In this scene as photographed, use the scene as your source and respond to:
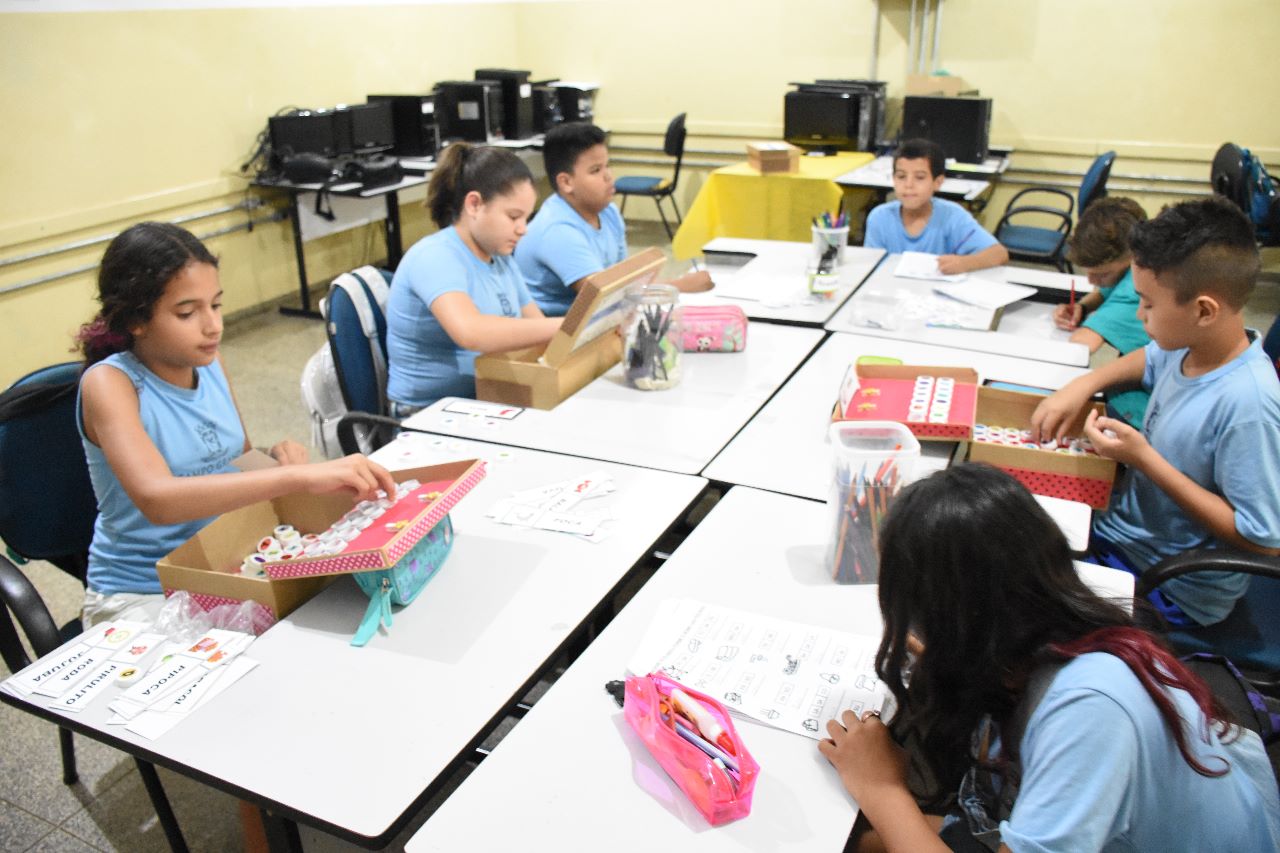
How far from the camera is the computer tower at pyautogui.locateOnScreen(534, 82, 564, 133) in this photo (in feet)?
20.7

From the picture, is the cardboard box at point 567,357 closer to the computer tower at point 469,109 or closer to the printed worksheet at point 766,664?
the printed worksheet at point 766,664

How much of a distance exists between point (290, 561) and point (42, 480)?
74 centimetres

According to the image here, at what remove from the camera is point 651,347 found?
2.22 meters

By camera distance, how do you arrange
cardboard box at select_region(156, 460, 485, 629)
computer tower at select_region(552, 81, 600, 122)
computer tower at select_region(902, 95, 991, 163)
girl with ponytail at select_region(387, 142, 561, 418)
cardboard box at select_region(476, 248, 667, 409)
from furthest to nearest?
→ computer tower at select_region(552, 81, 600, 122), computer tower at select_region(902, 95, 991, 163), girl with ponytail at select_region(387, 142, 561, 418), cardboard box at select_region(476, 248, 667, 409), cardboard box at select_region(156, 460, 485, 629)

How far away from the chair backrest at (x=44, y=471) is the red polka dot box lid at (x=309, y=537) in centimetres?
46

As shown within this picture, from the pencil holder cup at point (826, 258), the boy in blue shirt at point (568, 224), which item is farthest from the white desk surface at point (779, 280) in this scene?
the boy in blue shirt at point (568, 224)

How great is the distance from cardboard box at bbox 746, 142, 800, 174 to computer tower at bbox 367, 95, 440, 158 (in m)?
1.94

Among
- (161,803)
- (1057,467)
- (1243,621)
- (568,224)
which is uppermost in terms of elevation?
(568,224)

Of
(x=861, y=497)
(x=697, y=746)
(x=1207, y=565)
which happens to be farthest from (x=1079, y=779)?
(x=1207, y=565)

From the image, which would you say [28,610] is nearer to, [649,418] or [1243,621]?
[649,418]

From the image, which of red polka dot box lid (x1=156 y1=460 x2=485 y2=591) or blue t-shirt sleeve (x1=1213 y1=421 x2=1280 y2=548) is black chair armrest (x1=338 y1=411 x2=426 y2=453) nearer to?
red polka dot box lid (x1=156 y1=460 x2=485 y2=591)

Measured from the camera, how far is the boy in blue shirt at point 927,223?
10.5ft

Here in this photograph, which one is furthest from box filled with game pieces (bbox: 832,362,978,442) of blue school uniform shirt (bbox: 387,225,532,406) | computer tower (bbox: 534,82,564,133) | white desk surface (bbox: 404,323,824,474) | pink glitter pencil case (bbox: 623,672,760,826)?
computer tower (bbox: 534,82,564,133)

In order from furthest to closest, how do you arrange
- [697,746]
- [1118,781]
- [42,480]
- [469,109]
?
1. [469,109]
2. [42,480]
3. [697,746]
4. [1118,781]
